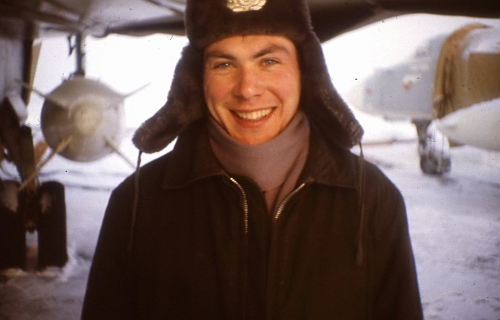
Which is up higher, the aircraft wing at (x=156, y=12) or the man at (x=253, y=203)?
the aircraft wing at (x=156, y=12)

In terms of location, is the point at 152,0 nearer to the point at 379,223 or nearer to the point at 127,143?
the point at 127,143

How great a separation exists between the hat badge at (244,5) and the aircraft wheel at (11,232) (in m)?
1.78

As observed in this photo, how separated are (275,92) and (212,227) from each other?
1.15 feet

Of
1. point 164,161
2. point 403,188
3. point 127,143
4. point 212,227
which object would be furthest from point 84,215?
point 403,188

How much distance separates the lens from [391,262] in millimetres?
916

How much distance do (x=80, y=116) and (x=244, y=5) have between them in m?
1.40

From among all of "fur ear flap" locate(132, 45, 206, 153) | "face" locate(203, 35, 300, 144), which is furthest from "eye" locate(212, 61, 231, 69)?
"fur ear flap" locate(132, 45, 206, 153)

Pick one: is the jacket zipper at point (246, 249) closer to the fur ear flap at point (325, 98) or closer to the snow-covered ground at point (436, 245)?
the fur ear flap at point (325, 98)

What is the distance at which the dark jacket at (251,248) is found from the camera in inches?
33.9

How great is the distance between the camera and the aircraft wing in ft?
4.42

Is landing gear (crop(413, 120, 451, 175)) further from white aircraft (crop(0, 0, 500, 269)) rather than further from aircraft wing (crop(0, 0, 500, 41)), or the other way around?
white aircraft (crop(0, 0, 500, 269))

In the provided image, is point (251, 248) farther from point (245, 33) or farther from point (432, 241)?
point (432, 241)

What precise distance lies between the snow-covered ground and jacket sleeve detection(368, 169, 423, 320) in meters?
0.79

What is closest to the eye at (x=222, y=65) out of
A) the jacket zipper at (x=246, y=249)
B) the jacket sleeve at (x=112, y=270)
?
the jacket zipper at (x=246, y=249)
